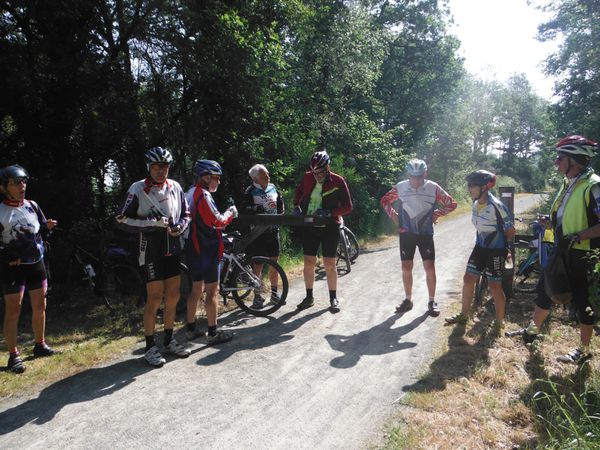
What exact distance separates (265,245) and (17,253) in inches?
121

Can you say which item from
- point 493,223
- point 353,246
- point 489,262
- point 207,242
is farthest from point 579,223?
point 353,246

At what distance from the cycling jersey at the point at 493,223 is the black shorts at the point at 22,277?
4.91 metres

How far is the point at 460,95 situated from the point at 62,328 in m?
27.9

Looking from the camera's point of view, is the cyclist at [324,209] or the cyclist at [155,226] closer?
the cyclist at [155,226]

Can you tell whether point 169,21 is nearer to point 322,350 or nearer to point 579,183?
point 322,350

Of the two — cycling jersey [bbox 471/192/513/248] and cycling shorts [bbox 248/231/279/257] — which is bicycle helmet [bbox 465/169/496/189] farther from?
cycling shorts [bbox 248/231/279/257]

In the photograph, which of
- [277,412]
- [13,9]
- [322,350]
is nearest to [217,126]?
[13,9]

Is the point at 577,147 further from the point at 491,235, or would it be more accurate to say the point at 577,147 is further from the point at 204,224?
the point at 204,224

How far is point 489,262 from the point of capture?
4.90 metres

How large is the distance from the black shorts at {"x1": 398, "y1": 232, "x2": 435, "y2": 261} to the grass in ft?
3.75

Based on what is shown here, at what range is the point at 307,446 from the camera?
290cm

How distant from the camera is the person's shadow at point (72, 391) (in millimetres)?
3275

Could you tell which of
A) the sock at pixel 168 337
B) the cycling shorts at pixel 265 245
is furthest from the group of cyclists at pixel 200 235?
the cycling shorts at pixel 265 245

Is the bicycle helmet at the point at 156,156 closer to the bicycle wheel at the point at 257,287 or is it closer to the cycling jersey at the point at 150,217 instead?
the cycling jersey at the point at 150,217
